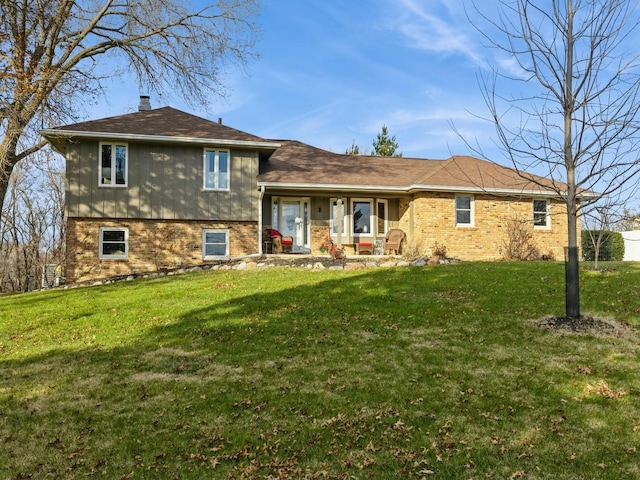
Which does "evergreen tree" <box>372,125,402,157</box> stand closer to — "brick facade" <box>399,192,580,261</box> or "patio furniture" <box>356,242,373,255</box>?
"brick facade" <box>399,192,580,261</box>

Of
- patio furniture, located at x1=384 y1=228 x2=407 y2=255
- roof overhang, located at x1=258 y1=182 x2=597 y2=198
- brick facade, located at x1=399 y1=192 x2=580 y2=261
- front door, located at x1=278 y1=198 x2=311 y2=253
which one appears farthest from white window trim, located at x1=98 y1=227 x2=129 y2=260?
brick facade, located at x1=399 y1=192 x2=580 y2=261

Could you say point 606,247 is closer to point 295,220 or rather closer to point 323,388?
point 295,220

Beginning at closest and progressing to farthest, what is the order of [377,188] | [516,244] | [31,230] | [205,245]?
[205,245] < [377,188] < [516,244] < [31,230]

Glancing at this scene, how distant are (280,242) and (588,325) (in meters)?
11.4

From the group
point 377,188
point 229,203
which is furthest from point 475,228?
point 229,203

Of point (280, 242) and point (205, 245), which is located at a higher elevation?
point (280, 242)

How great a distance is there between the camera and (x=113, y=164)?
16266 mm

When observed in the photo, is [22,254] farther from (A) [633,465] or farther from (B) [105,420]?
(A) [633,465]

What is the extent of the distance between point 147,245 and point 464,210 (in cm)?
1175

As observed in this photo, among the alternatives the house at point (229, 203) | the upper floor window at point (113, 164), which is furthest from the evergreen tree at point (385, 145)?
the upper floor window at point (113, 164)

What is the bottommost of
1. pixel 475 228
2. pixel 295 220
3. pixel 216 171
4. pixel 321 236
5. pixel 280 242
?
pixel 280 242

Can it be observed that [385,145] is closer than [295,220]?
No

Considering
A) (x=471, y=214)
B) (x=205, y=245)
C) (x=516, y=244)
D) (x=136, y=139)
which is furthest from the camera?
(x=516, y=244)

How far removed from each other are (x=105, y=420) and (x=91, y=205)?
13001 mm
